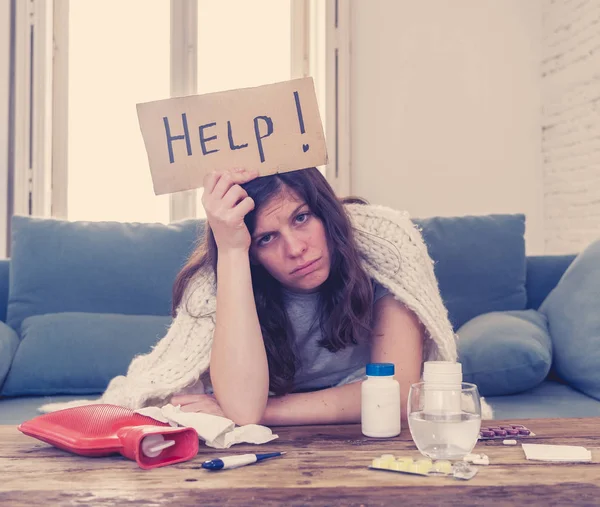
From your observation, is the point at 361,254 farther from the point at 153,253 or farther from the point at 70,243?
the point at 70,243

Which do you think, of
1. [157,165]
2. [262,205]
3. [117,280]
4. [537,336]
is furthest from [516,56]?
[157,165]

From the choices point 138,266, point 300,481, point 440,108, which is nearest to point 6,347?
point 138,266

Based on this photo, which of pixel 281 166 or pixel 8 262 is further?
pixel 8 262

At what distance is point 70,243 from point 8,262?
0.24m

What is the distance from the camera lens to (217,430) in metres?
0.88

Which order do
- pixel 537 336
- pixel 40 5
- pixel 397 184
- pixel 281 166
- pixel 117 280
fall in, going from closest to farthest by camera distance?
pixel 281 166
pixel 537 336
pixel 117 280
pixel 40 5
pixel 397 184

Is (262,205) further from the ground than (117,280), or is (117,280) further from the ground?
(262,205)

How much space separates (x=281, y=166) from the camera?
0.99 meters

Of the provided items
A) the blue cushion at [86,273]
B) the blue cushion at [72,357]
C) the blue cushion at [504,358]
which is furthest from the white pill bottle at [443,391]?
the blue cushion at [86,273]

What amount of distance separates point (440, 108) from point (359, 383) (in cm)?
264

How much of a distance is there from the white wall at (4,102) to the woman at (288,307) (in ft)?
6.90

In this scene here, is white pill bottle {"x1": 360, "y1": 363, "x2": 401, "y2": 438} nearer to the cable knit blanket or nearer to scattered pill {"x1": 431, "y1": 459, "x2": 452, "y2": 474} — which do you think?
scattered pill {"x1": 431, "y1": 459, "x2": 452, "y2": 474}

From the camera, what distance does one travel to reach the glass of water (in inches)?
30.9

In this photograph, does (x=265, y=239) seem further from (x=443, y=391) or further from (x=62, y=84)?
(x=62, y=84)
